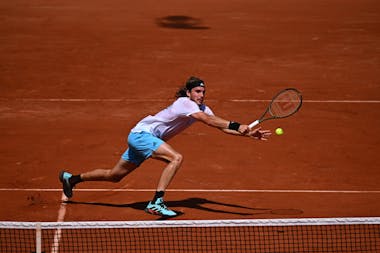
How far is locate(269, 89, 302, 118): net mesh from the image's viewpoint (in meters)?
9.92

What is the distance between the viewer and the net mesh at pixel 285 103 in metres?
9.92

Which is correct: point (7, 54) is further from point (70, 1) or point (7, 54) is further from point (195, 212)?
point (195, 212)

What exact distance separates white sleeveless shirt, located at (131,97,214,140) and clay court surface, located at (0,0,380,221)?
1.11 metres

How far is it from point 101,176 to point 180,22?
46.0 feet

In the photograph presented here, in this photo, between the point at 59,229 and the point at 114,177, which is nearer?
the point at 59,229

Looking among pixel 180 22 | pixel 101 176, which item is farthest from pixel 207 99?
pixel 180 22

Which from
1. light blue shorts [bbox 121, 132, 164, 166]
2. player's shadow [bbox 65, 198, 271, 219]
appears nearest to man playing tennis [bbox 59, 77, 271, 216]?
light blue shorts [bbox 121, 132, 164, 166]

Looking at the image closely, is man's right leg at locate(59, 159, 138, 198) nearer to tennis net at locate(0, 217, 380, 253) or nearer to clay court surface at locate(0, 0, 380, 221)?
clay court surface at locate(0, 0, 380, 221)

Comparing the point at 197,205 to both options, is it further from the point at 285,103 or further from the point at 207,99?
the point at 207,99

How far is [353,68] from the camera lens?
62.7 ft

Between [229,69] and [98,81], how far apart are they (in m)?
3.27

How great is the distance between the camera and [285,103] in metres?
10.1

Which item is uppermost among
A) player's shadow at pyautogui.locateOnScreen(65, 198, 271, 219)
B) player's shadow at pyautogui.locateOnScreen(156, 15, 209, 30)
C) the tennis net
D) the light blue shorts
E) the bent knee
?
player's shadow at pyautogui.locateOnScreen(156, 15, 209, 30)

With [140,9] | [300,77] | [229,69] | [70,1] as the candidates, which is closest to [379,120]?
[300,77]
